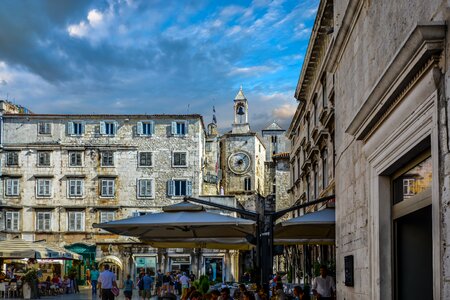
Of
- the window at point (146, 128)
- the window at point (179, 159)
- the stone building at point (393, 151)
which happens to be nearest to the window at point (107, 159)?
the window at point (146, 128)

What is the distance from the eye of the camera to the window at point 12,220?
5228 centimetres

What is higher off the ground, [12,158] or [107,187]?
[12,158]

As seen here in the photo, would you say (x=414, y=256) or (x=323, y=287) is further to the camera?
(x=323, y=287)

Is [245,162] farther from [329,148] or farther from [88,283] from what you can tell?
[329,148]

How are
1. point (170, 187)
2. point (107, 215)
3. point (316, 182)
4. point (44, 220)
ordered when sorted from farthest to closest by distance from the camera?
point (170, 187)
point (107, 215)
point (44, 220)
point (316, 182)

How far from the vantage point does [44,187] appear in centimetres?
5312

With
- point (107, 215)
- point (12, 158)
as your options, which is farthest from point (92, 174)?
point (12, 158)

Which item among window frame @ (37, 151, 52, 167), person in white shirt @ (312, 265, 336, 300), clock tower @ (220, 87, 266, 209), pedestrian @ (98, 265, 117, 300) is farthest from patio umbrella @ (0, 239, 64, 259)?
clock tower @ (220, 87, 266, 209)

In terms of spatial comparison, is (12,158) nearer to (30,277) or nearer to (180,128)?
(180,128)

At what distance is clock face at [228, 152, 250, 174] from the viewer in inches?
3063

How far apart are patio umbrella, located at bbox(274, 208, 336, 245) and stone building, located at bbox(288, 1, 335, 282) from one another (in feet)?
4.76

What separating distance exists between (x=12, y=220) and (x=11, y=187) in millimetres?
2510

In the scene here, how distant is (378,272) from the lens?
7.41 m

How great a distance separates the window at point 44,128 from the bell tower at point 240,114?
32134 millimetres
